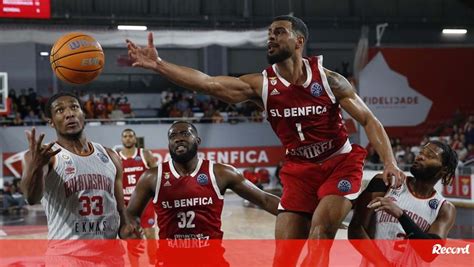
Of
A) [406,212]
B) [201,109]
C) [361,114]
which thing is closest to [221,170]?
[361,114]

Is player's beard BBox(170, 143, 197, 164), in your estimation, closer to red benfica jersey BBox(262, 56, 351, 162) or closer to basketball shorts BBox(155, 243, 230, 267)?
basketball shorts BBox(155, 243, 230, 267)

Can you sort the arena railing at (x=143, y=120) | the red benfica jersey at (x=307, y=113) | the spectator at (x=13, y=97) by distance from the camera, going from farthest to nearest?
the spectator at (x=13, y=97) → the arena railing at (x=143, y=120) → the red benfica jersey at (x=307, y=113)

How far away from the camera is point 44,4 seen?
12211mm

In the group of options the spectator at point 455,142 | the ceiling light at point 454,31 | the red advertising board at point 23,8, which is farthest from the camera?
the ceiling light at point 454,31

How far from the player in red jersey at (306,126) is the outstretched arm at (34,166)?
0.95 metres

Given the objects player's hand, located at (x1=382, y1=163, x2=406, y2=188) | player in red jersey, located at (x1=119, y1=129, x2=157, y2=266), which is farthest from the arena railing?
→ player's hand, located at (x1=382, y1=163, x2=406, y2=188)

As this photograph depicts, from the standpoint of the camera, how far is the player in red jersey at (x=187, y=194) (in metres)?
4.75

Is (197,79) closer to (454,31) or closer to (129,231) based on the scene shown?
(129,231)

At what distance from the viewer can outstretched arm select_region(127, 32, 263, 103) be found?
382cm

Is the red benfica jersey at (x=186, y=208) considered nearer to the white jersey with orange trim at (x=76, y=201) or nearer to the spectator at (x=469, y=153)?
the white jersey with orange trim at (x=76, y=201)

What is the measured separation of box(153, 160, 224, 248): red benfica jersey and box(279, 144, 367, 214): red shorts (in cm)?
66

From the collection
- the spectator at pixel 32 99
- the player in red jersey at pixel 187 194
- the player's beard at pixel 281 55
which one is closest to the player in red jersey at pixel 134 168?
the player in red jersey at pixel 187 194

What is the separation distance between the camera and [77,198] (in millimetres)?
4297

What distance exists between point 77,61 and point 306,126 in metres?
1.89
